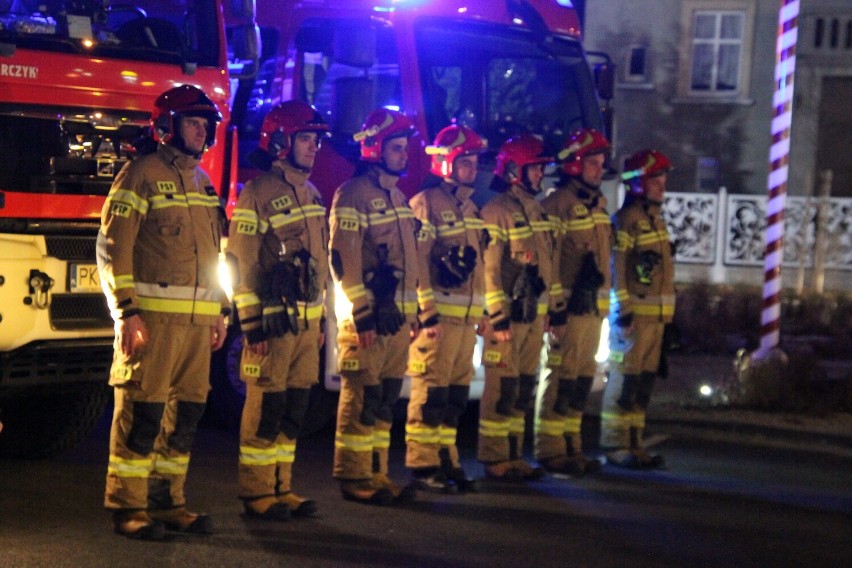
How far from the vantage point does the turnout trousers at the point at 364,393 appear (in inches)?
284

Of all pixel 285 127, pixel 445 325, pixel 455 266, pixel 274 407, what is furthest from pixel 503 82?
pixel 274 407

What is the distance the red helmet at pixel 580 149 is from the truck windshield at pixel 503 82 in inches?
30.8

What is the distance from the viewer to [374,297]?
723 cm

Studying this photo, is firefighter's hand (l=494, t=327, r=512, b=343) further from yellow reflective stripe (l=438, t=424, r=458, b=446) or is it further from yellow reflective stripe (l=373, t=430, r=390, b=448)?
yellow reflective stripe (l=373, t=430, r=390, b=448)

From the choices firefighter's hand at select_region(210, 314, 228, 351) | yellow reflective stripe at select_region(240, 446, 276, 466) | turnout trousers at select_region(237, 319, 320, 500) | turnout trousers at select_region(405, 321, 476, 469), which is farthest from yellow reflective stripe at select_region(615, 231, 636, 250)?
firefighter's hand at select_region(210, 314, 228, 351)

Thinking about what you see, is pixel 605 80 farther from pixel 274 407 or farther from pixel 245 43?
pixel 274 407

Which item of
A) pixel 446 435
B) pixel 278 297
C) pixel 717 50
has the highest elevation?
pixel 717 50

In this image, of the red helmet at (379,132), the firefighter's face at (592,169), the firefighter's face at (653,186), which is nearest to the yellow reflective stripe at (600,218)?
the firefighter's face at (592,169)

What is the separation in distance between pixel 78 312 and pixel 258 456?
1283 millimetres

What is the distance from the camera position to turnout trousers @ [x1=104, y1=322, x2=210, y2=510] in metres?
6.18

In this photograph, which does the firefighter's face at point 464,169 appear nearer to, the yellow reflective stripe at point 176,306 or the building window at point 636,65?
the yellow reflective stripe at point 176,306

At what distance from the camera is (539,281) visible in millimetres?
8047

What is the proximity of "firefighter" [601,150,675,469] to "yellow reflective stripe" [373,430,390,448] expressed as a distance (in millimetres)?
1980

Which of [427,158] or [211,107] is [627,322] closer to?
[427,158]
